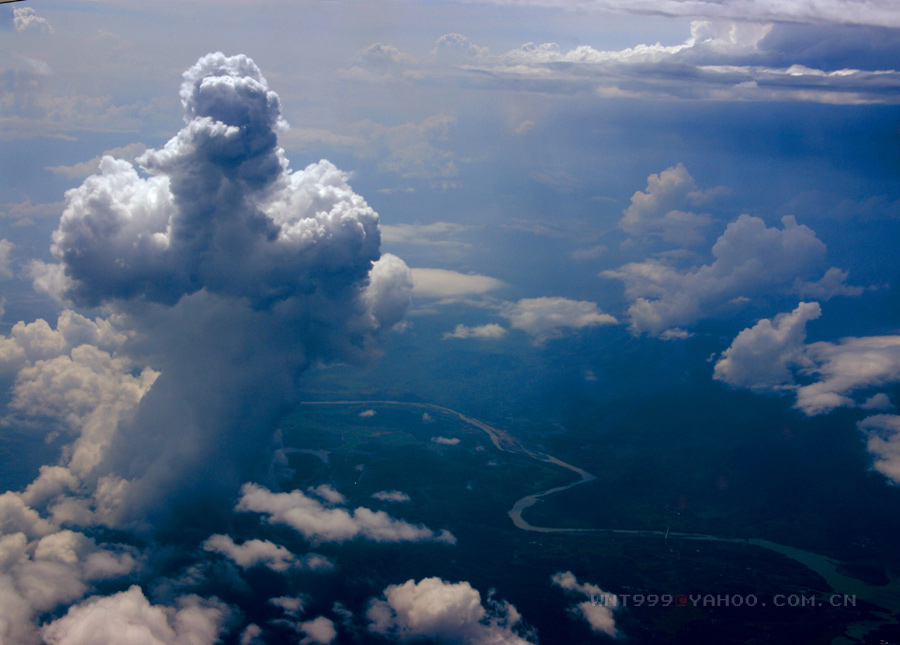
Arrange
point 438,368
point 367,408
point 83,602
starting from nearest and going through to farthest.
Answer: point 83,602 → point 367,408 → point 438,368

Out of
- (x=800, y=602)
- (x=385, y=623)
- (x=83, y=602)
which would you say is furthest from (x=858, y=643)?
(x=83, y=602)

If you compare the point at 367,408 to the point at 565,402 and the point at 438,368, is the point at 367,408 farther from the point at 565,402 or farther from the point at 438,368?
the point at 565,402

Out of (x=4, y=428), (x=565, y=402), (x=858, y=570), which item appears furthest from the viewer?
(x=565, y=402)

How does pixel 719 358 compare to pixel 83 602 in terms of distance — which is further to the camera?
pixel 719 358

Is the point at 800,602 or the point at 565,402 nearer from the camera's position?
the point at 800,602

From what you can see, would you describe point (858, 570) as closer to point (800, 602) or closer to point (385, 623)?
point (800, 602)

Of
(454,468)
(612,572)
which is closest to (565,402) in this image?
(454,468)

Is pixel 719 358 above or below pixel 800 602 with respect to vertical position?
above

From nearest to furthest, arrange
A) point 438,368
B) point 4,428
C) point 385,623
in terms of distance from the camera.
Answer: point 385,623, point 4,428, point 438,368

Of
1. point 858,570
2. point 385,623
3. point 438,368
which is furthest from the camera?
point 438,368
